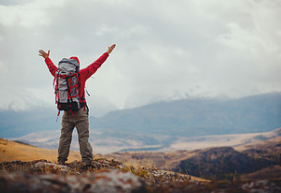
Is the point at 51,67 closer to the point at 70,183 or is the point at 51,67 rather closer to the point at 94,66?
the point at 94,66

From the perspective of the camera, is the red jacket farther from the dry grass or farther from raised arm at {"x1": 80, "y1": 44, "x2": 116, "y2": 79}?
the dry grass

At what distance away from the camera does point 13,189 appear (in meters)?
2.85

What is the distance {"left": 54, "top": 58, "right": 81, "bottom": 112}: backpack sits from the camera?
6625 mm

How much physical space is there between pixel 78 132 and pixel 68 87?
1.35 meters

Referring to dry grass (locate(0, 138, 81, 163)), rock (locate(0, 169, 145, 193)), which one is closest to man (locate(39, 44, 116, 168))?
dry grass (locate(0, 138, 81, 163))

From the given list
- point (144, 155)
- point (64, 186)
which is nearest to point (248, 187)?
point (64, 186)

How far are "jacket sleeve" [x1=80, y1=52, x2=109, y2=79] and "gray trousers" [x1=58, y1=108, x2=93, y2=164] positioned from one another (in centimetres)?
101

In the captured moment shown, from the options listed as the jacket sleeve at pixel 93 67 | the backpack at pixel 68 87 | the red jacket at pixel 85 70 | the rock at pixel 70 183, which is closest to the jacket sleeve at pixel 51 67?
the red jacket at pixel 85 70

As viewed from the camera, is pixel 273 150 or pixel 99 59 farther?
pixel 273 150

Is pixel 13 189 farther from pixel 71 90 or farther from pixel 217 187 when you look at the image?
pixel 71 90

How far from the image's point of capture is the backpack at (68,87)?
6.62 meters

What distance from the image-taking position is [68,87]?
6617 mm

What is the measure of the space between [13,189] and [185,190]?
2463 mm

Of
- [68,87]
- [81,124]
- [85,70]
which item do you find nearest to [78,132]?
[81,124]
